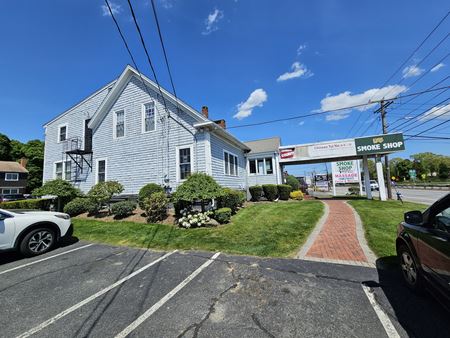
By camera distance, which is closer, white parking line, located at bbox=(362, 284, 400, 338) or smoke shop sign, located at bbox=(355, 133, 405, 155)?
white parking line, located at bbox=(362, 284, 400, 338)

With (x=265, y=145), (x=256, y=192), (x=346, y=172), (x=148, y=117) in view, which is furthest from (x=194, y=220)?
(x=346, y=172)

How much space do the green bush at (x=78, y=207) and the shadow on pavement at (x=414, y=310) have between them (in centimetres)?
1336

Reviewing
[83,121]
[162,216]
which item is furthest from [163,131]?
[83,121]

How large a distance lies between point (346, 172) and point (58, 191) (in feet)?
87.4

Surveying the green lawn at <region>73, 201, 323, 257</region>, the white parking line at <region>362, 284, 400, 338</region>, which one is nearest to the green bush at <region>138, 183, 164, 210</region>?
the green lawn at <region>73, 201, 323, 257</region>

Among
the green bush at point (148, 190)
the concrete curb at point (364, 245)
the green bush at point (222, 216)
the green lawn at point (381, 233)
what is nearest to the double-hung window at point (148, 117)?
the green bush at point (148, 190)

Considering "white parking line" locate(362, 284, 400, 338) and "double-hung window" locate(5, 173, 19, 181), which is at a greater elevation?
"double-hung window" locate(5, 173, 19, 181)

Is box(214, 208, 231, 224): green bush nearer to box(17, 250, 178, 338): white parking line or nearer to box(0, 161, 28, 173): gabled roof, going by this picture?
box(17, 250, 178, 338): white parking line

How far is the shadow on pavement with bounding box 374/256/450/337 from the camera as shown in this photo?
2.62 metres

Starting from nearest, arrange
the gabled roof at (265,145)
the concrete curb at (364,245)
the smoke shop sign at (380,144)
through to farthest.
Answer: the concrete curb at (364,245)
the smoke shop sign at (380,144)
the gabled roof at (265,145)

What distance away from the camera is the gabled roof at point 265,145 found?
20.3 metres

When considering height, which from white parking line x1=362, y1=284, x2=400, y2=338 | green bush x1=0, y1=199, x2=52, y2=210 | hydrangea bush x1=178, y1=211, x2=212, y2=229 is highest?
green bush x1=0, y1=199, x2=52, y2=210

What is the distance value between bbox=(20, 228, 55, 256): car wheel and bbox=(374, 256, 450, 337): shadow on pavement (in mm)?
8092

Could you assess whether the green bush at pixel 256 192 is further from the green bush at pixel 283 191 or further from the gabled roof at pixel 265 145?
the gabled roof at pixel 265 145
